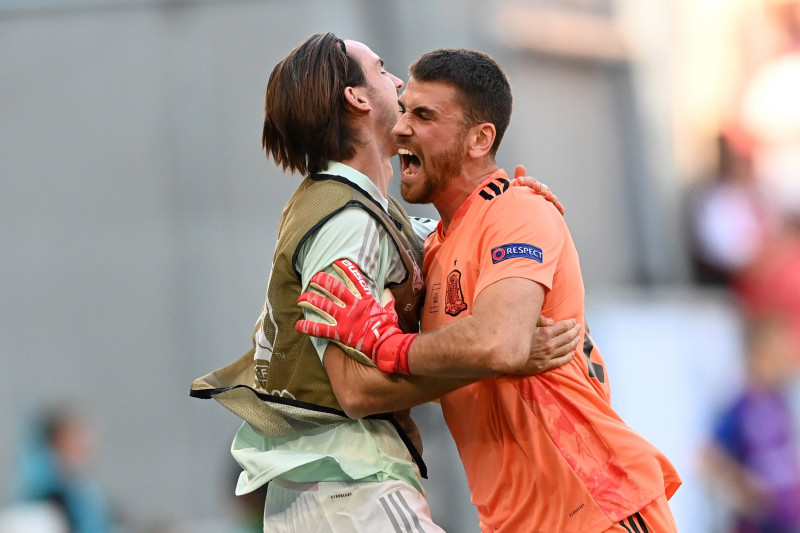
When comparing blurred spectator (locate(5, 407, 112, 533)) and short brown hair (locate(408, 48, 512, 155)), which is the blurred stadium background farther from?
short brown hair (locate(408, 48, 512, 155))

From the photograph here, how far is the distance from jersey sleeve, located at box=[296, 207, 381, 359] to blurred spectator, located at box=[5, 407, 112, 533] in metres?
5.27

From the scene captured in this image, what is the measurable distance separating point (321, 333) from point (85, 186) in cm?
692

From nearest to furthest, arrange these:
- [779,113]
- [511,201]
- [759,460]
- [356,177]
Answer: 1. [511,201]
2. [356,177]
3. [759,460]
4. [779,113]

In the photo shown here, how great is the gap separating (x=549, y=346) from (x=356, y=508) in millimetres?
786

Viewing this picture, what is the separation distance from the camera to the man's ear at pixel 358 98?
3680 millimetres

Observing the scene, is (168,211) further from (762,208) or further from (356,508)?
(356,508)

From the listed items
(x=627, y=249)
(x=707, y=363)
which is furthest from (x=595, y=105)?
(x=707, y=363)

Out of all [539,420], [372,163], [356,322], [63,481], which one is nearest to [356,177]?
[372,163]

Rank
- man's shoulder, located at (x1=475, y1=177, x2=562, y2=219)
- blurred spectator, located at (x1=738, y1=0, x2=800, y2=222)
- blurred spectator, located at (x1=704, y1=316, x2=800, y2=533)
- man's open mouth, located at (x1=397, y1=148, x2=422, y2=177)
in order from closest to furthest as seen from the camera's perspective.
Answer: man's shoulder, located at (x1=475, y1=177, x2=562, y2=219), man's open mouth, located at (x1=397, y1=148, x2=422, y2=177), blurred spectator, located at (x1=704, y1=316, x2=800, y2=533), blurred spectator, located at (x1=738, y1=0, x2=800, y2=222)

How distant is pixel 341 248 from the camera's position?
3.22 metres

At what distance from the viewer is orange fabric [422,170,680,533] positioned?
327 cm

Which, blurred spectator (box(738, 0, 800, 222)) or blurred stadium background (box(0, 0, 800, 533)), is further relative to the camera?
blurred spectator (box(738, 0, 800, 222))

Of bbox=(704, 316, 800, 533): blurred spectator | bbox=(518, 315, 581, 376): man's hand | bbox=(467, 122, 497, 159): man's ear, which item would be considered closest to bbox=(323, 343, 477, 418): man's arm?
bbox=(518, 315, 581, 376): man's hand

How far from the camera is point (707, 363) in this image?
29.9 feet
